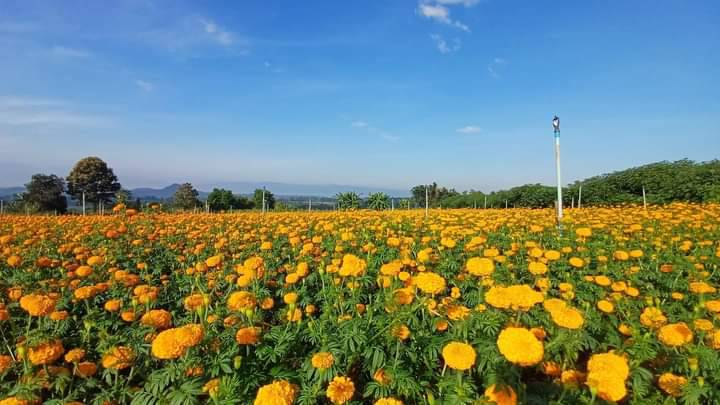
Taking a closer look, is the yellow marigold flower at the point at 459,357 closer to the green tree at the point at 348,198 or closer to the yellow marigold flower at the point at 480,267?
the yellow marigold flower at the point at 480,267

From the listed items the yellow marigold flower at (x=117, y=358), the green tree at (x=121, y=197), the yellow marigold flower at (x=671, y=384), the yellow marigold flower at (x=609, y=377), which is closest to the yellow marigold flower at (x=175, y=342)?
the yellow marigold flower at (x=117, y=358)

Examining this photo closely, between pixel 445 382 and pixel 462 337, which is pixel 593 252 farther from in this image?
pixel 445 382

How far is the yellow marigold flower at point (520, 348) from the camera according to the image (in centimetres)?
140

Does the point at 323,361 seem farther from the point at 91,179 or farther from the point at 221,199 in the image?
the point at 91,179

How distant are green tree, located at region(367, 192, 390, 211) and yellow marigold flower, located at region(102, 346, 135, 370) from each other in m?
23.0

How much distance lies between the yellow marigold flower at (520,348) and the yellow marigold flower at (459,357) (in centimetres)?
13

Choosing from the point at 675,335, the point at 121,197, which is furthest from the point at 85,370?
the point at 121,197

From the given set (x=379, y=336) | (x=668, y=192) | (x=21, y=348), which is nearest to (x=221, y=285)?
(x=21, y=348)

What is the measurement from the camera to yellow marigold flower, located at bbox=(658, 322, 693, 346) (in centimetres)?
195

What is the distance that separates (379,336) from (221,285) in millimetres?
2170

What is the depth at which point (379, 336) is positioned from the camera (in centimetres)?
191

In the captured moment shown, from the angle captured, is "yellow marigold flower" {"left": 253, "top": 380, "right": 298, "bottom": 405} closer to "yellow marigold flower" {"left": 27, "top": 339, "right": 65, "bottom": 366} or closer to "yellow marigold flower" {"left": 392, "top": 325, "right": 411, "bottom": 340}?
"yellow marigold flower" {"left": 392, "top": 325, "right": 411, "bottom": 340}

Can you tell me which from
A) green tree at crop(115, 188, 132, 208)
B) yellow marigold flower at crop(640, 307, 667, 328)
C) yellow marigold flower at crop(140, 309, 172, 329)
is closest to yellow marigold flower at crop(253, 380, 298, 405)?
yellow marigold flower at crop(140, 309, 172, 329)

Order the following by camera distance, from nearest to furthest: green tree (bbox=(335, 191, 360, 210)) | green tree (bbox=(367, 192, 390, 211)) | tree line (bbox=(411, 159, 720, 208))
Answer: tree line (bbox=(411, 159, 720, 208)) < green tree (bbox=(335, 191, 360, 210)) < green tree (bbox=(367, 192, 390, 211))
